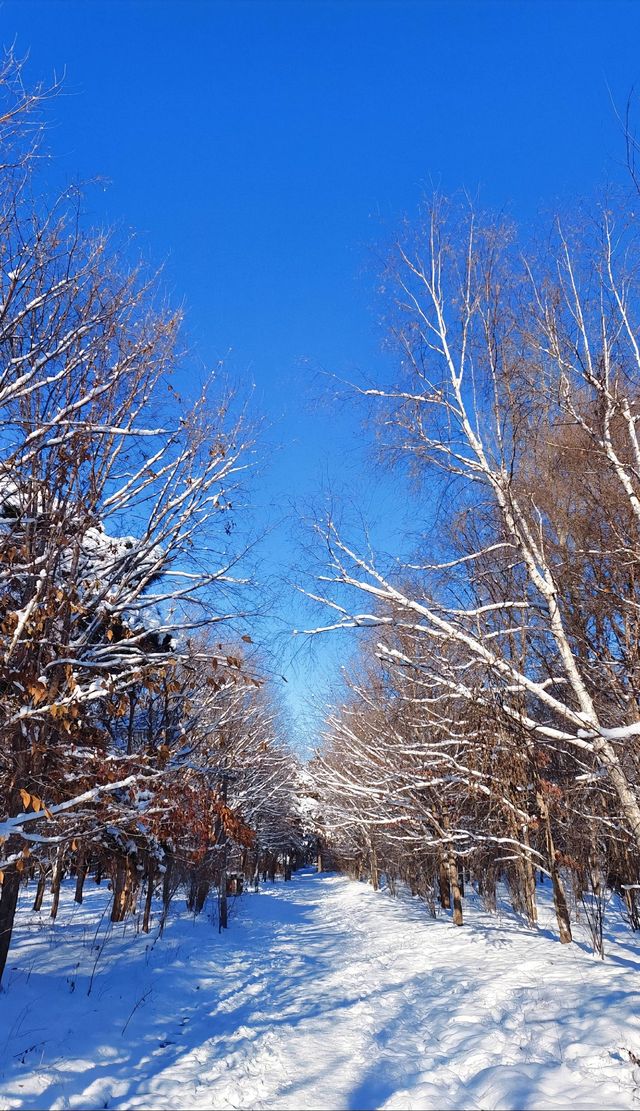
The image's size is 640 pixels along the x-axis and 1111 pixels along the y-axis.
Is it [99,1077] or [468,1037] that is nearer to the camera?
[99,1077]

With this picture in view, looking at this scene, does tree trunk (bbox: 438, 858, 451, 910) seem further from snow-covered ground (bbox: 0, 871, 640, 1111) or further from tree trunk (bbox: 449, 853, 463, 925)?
snow-covered ground (bbox: 0, 871, 640, 1111)

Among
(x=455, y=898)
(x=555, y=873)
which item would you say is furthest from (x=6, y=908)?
(x=455, y=898)

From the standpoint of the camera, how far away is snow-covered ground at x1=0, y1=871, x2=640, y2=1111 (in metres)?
4.50

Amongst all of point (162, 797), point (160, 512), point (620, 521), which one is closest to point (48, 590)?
point (160, 512)

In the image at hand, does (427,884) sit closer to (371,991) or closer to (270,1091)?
(371,991)

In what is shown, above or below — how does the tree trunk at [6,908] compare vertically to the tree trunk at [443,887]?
above

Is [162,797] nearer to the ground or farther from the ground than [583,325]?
nearer to the ground

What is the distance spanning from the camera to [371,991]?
26.7 ft

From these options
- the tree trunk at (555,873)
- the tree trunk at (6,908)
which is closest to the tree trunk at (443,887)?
the tree trunk at (555,873)

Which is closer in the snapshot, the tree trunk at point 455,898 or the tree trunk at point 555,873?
the tree trunk at point 555,873

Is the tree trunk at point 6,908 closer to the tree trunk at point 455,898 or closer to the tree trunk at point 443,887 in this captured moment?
the tree trunk at point 455,898

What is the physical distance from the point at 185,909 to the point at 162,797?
15706mm

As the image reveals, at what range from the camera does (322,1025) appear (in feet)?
21.1

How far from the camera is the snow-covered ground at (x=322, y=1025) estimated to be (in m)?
4.50
